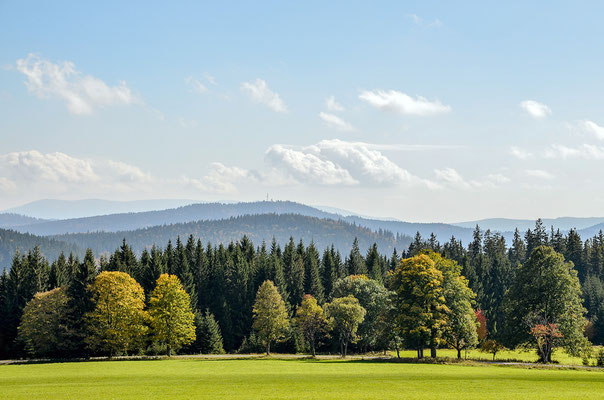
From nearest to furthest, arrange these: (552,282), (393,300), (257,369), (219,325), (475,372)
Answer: (475,372)
(257,369)
(552,282)
(393,300)
(219,325)

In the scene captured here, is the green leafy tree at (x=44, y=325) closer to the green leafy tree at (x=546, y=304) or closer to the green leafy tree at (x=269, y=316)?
the green leafy tree at (x=269, y=316)

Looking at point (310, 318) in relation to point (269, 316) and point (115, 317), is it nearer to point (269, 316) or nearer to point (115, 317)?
point (269, 316)

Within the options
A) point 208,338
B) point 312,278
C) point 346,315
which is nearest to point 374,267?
point 312,278

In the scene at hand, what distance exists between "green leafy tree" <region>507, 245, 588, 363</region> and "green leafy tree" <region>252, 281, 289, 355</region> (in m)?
39.4

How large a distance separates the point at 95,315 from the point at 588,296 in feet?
368

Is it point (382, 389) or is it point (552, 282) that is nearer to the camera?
point (382, 389)

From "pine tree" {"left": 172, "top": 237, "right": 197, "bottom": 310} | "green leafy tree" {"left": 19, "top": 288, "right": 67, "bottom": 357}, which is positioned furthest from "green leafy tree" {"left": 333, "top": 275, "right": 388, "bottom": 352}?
"green leafy tree" {"left": 19, "top": 288, "right": 67, "bottom": 357}

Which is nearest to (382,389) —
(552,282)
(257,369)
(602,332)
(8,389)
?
(257,369)

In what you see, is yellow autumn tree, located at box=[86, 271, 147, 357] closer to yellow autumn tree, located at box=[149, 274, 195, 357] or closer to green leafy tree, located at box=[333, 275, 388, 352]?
yellow autumn tree, located at box=[149, 274, 195, 357]

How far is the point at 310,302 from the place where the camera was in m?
88.1

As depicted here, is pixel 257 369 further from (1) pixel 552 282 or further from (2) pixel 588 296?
(2) pixel 588 296

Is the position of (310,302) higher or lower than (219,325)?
higher

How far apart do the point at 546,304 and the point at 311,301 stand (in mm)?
38307

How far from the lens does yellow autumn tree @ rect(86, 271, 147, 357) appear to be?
271 ft
